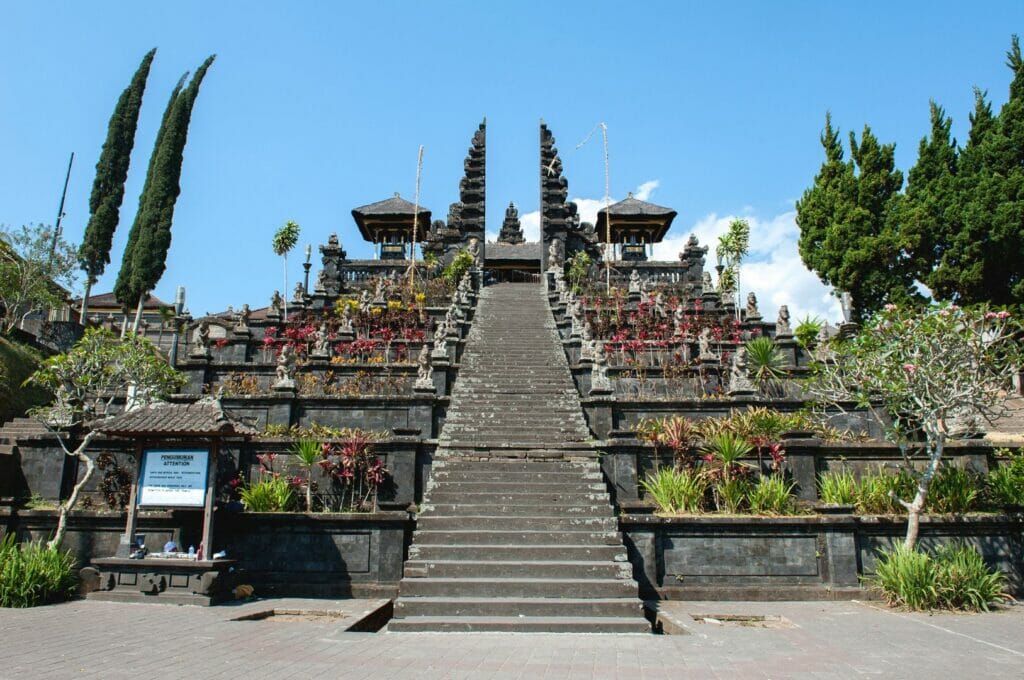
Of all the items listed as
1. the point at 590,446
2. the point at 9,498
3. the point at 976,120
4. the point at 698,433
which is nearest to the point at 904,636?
the point at 698,433

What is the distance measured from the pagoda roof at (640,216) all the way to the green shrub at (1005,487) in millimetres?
27860

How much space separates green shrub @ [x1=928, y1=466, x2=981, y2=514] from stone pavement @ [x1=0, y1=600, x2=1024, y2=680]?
2.15 metres

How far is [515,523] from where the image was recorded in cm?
1080

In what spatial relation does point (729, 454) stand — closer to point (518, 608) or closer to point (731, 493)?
point (731, 493)

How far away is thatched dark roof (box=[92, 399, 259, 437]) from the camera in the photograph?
33.7 feet

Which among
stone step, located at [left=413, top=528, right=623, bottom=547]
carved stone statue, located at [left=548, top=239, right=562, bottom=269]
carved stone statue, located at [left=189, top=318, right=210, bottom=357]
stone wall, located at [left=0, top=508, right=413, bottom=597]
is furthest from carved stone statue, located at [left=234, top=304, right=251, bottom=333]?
carved stone statue, located at [left=548, top=239, right=562, bottom=269]

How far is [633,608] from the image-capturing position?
895cm

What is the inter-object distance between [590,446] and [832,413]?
577 cm

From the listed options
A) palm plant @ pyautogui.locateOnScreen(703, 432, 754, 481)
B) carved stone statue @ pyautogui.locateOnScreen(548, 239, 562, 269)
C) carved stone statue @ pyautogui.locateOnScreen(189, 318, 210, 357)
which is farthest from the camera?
carved stone statue @ pyautogui.locateOnScreen(548, 239, 562, 269)

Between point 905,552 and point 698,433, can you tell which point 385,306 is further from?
point 905,552

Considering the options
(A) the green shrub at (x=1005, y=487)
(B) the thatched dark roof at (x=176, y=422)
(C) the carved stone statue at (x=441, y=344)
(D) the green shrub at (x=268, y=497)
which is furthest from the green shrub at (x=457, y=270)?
(A) the green shrub at (x=1005, y=487)

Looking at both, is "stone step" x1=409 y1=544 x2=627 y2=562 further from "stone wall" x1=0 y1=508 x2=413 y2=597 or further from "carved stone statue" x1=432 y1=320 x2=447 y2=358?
"carved stone statue" x1=432 y1=320 x2=447 y2=358

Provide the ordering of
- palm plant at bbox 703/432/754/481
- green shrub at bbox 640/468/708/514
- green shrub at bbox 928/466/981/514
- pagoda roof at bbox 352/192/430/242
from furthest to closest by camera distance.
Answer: pagoda roof at bbox 352/192/430/242 → palm plant at bbox 703/432/754/481 → green shrub at bbox 640/468/708/514 → green shrub at bbox 928/466/981/514

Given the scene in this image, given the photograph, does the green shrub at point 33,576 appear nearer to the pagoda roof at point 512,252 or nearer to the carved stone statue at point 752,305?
the carved stone statue at point 752,305
